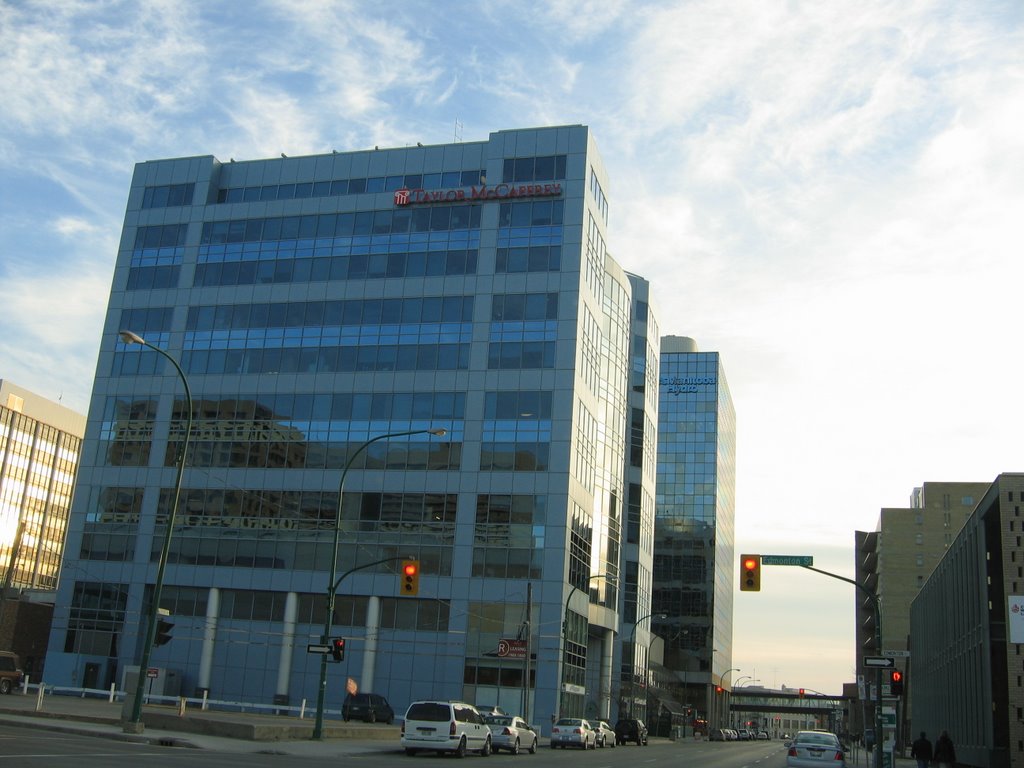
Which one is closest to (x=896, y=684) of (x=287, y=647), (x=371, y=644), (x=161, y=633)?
(x=161, y=633)

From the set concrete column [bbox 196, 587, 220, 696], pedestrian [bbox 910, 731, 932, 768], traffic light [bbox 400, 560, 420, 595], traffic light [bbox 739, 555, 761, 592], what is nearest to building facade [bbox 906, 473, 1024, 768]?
pedestrian [bbox 910, 731, 932, 768]

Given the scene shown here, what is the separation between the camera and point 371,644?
205ft

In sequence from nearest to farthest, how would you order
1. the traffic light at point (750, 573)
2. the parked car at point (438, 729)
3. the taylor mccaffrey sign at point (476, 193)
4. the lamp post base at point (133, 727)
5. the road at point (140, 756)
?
the road at point (140, 756), the lamp post base at point (133, 727), the parked car at point (438, 729), the traffic light at point (750, 573), the taylor mccaffrey sign at point (476, 193)

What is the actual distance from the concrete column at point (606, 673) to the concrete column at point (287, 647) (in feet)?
78.5

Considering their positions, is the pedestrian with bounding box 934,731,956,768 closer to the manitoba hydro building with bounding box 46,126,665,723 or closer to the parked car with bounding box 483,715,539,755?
the parked car with bounding box 483,715,539,755

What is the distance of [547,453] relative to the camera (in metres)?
62.7

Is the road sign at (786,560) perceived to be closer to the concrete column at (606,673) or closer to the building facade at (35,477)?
the concrete column at (606,673)

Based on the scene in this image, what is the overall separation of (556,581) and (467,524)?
21.5 ft

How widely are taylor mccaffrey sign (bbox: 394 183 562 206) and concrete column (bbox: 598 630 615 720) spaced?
33.1m

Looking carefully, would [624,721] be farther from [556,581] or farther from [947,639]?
[947,639]

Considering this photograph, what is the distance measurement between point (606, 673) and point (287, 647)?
25.5 m

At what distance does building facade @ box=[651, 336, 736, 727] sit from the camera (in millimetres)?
145250

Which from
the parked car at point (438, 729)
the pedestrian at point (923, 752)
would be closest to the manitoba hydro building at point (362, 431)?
the parked car at point (438, 729)

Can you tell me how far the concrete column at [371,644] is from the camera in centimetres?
6162
